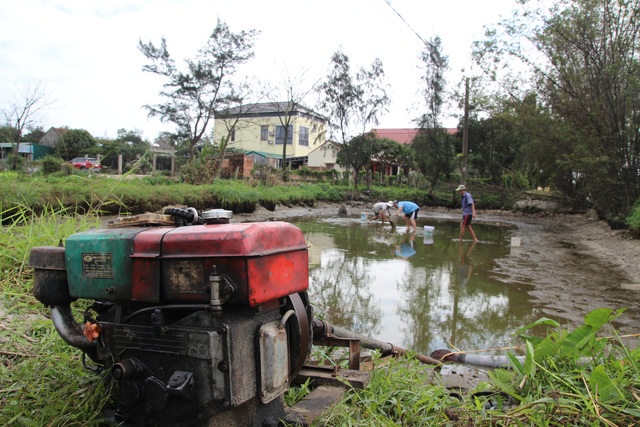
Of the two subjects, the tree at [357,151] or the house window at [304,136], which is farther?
the house window at [304,136]

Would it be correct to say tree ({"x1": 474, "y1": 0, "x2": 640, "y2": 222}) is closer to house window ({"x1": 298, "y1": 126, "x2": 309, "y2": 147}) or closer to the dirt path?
the dirt path

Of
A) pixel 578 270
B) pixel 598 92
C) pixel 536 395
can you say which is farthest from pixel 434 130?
pixel 536 395

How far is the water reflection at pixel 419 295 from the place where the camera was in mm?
4592

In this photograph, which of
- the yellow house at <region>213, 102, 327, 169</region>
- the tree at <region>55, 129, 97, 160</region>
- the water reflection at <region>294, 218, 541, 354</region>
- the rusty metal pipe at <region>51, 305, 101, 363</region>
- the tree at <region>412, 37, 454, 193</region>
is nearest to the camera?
the rusty metal pipe at <region>51, 305, 101, 363</region>

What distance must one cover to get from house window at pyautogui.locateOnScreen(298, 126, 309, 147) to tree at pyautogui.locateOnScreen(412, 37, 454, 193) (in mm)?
18653

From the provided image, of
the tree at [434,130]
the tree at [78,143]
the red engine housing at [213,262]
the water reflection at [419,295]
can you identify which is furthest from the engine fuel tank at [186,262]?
the tree at [78,143]

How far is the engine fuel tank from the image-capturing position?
6.03ft

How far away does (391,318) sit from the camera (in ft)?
16.5

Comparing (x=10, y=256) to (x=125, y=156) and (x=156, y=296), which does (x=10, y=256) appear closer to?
(x=156, y=296)

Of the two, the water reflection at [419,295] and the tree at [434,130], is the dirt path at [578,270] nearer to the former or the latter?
the water reflection at [419,295]

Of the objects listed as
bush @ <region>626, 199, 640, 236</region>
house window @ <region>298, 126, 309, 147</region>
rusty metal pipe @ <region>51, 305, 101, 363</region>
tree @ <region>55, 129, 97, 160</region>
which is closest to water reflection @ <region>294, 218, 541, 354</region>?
rusty metal pipe @ <region>51, 305, 101, 363</region>

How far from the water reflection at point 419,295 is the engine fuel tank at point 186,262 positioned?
1001mm

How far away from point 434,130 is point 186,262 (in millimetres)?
25771

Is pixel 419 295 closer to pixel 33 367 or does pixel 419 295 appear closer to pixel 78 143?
pixel 33 367
